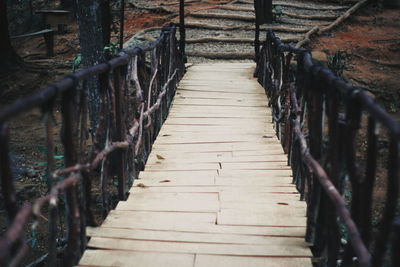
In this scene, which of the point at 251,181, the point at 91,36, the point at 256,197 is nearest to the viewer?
the point at 256,197

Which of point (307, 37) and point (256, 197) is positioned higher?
point (307, 37)

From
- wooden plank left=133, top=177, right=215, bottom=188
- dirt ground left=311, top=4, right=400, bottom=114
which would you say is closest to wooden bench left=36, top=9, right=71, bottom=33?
dirt ground left=311, top=4, right=400, bottom=114

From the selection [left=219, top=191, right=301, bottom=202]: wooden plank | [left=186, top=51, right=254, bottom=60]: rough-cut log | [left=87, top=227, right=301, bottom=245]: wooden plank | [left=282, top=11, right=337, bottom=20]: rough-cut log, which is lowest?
[left=219, top=191, right=301, bottom=202]: wooden plank

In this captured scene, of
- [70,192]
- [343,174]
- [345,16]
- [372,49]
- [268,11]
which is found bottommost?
[372,49]

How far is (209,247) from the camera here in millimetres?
2877

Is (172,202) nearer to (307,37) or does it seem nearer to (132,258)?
(132,258)

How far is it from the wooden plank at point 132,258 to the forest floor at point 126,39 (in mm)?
3935

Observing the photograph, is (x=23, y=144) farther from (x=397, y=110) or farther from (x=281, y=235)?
(x=397, y=110)

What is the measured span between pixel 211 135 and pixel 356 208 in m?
3.39

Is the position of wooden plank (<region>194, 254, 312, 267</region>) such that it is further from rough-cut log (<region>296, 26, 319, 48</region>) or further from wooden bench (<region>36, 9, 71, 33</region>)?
wooden bench (<region>36, 9, 71, 33</region>)

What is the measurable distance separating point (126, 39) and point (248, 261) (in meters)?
12.8

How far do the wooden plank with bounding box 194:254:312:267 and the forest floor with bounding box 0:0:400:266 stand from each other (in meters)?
4.29

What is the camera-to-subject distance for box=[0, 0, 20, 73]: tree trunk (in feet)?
39.7

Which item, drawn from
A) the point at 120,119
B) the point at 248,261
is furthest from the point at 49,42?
the point at 248,261
